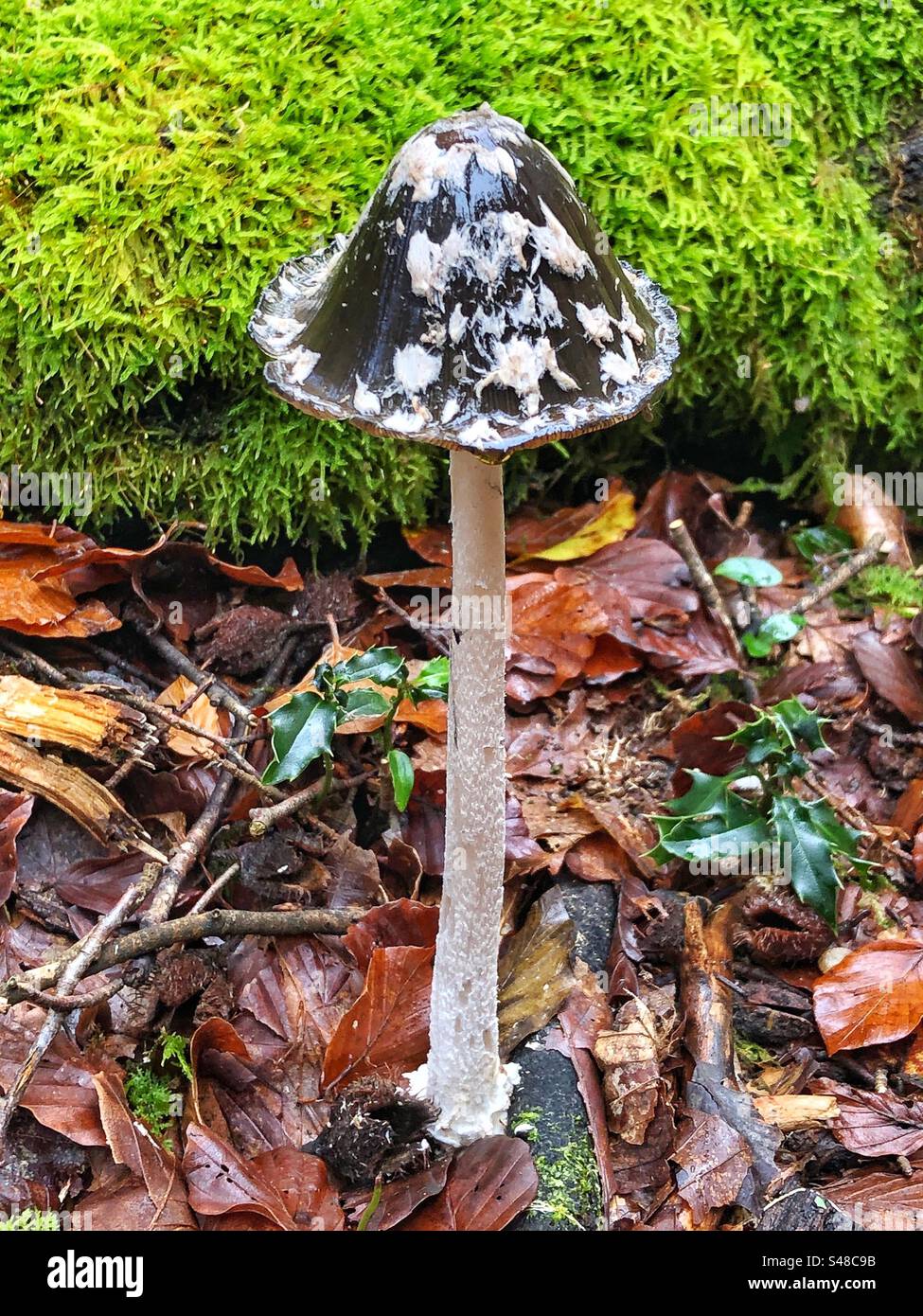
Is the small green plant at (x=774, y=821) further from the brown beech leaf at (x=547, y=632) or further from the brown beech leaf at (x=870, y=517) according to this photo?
the brown beech leaf at (x=870, y=517)

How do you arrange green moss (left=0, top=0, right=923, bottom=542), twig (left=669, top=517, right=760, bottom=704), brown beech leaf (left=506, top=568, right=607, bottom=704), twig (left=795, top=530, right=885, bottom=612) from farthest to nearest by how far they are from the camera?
twig (left=795, top=530, right=885, bottom=612) → twig (left=669, top=517, right=760, bottom=704) → brown beech leaf (left=506, top=568, right=607, bottom=704) → green moss (left=0, top=0, right=923, bottom=542)

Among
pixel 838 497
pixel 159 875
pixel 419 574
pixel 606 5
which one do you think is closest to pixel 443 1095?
pixel 159 875

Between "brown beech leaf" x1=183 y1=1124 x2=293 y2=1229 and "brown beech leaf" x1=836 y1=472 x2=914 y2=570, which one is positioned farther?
"brown beech leaf" x1=836 y1=472 x2=914 y2=570

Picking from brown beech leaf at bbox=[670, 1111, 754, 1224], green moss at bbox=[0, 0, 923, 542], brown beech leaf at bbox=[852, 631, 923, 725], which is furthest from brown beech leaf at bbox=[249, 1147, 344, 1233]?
brown beech leaf at bbox=[852, 631, 923, 725]

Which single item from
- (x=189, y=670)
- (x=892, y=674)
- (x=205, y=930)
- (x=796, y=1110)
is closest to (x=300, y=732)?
(x=205, y=930)

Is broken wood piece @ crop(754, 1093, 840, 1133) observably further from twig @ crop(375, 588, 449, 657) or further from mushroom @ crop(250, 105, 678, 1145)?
twig @ crop(375, 588, 449, 657)

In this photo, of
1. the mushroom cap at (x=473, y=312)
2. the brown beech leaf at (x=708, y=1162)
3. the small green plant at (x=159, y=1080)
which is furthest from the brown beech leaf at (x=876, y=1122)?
the mushroom cap at (x=473, y=312)

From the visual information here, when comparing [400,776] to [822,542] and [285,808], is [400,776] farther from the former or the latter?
[822,542]

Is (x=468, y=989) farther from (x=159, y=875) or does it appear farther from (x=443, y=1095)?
(x=159, y=875)

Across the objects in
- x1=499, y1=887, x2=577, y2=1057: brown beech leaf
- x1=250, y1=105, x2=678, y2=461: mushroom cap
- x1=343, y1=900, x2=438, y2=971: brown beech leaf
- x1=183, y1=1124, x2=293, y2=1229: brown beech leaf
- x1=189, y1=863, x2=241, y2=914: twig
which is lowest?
x1=183, y1=1124, x2=293, y2=1229: brown beech leaf
